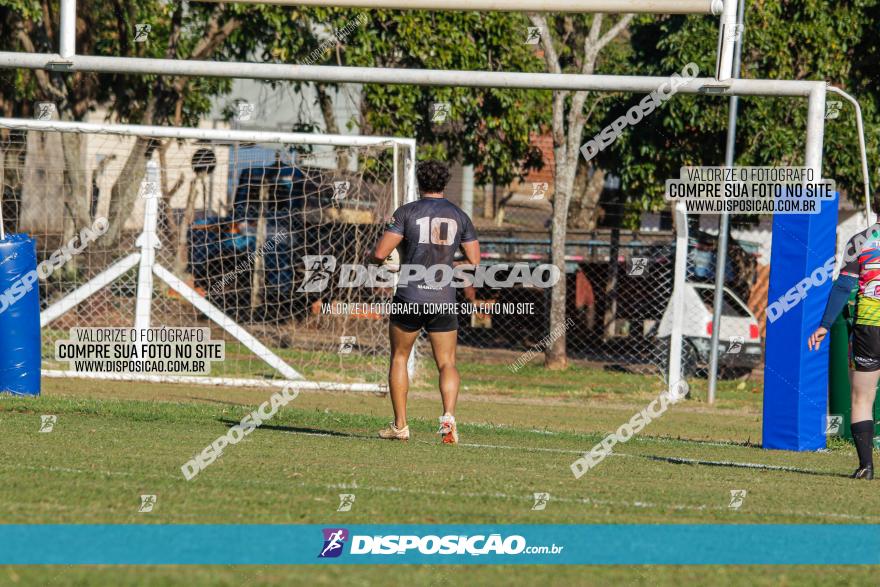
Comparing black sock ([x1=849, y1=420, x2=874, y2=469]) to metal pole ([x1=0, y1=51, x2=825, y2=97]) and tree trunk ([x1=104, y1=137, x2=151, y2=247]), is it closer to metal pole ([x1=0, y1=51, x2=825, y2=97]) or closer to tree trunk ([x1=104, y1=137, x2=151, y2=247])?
metal pole ([x1=0, y1=51, x2=825, y2=97])

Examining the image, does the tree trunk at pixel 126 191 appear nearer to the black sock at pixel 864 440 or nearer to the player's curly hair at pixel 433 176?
the player's curly hair at pixel 433 176

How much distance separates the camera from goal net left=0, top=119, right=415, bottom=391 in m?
13.6

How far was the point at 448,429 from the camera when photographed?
835 cm

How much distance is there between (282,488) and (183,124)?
1728 centimetres

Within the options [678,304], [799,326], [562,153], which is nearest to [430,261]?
[799,326]

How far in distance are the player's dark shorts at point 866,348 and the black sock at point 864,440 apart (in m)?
0.38

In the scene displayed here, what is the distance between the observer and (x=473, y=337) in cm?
2103

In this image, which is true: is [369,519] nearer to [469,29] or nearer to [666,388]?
[666,388]

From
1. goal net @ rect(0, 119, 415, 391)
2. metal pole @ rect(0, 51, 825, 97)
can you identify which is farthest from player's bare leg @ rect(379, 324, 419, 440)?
goal net @ rect(0, 119, 415, 391)

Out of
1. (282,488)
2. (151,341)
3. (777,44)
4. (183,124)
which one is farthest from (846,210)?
(282,488)

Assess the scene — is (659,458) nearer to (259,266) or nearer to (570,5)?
(570,5)

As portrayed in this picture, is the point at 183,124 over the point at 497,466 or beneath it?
over

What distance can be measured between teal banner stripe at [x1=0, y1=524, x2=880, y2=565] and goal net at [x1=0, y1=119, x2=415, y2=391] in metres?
8.53

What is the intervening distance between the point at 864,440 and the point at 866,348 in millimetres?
627
